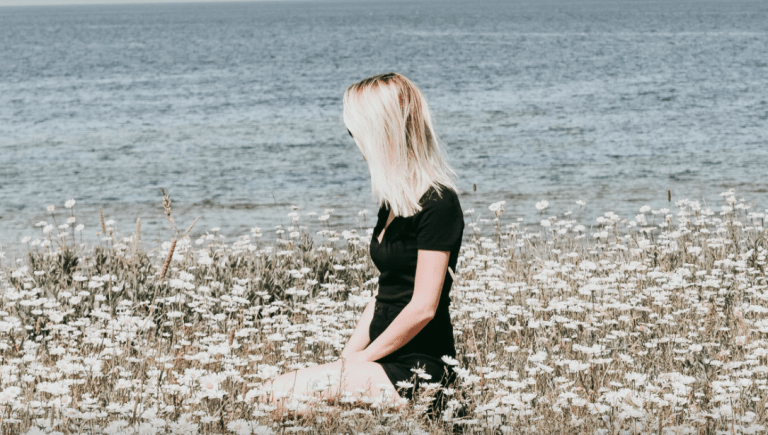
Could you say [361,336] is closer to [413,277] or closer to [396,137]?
[413,277]

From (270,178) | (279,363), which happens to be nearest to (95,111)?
(270,178)

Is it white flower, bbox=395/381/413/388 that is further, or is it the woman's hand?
the woman's hand

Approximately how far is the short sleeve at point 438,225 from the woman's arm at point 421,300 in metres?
0.04

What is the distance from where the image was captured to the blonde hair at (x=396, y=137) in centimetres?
370

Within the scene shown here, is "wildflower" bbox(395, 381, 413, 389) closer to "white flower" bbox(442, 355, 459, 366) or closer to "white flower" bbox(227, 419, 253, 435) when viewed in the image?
"white flower" bbox(442, 355, 459, 366)

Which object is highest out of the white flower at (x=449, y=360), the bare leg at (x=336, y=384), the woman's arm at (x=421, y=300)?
the woman's arm at (x=421, y=300)

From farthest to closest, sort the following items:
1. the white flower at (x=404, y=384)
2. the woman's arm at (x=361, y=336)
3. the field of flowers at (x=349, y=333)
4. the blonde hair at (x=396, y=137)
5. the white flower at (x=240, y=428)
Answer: the woman's arm at (x=361, y=336) → the blonde hair at (x=396, y=137) → the white flower at (x=404, y=384) → the field of flowers at (x=349, y=333) → the white flower at (x=240, y=428)

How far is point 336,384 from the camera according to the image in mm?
3613

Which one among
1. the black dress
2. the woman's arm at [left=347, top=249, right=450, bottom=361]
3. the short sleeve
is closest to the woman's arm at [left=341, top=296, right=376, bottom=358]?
the black dress

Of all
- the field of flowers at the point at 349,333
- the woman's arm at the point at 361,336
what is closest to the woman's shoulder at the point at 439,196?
the field of flowers at the point at 349,333

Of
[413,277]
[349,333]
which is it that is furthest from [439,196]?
[349,333]

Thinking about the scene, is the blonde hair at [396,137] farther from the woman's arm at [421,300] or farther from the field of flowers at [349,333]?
the field of flowers at [349,333]

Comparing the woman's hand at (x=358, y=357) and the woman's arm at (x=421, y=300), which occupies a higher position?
the woman's arm at (x=421, y=300)

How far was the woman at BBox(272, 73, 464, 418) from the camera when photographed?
3.64 meters
